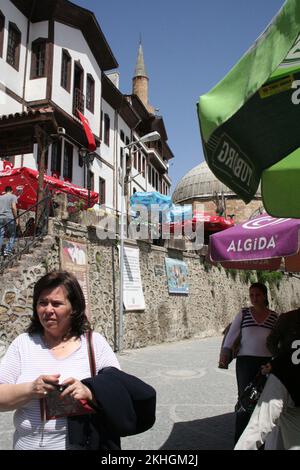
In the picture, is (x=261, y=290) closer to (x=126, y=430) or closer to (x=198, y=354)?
(x=126, y=430)

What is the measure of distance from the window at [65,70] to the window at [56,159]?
8.01 ft

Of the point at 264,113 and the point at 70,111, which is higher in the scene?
the point at 70,111

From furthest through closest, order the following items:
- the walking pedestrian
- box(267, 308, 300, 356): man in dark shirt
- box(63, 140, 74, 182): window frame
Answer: box(63, 140, 74, 182): window frame → box(267, 308, 300, 356): man in dark shirt → the walking pedestrian

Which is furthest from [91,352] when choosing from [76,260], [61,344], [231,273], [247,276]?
[247,276]

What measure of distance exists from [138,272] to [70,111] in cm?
→ 801

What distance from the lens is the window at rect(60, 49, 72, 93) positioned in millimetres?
17828

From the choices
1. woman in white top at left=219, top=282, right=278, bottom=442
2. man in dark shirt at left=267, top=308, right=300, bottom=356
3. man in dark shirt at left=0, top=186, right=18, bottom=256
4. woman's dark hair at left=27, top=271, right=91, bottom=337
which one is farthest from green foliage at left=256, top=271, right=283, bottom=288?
woman's dark hair at left=27, top=271, right=91, bottom=337

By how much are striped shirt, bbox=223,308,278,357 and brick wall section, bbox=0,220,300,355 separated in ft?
19.8

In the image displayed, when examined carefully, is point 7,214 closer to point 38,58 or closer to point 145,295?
point 145,295

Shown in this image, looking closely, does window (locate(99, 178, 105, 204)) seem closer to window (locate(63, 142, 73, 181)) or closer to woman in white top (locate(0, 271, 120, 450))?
window (locate(63, 142, 73, 181))

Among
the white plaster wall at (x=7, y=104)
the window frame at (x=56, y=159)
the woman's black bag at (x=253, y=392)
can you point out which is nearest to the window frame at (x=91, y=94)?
the window frame at (x=56, y=159)

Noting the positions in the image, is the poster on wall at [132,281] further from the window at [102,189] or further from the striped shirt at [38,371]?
the striped shirt at [38,371]

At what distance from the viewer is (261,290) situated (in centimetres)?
471

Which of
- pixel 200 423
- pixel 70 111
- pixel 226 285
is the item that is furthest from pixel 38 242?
pixel 226 285
